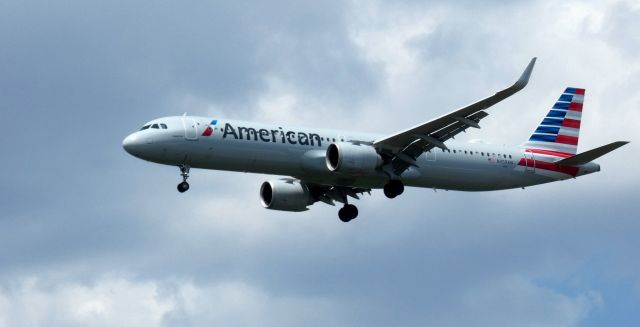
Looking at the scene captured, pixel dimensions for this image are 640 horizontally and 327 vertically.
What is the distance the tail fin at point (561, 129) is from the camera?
7475cm

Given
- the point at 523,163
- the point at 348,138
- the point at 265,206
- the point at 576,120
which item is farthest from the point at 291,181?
the point at 576,120

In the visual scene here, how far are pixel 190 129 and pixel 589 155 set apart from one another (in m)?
21.8

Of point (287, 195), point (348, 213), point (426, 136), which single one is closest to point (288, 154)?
point (426, 136)

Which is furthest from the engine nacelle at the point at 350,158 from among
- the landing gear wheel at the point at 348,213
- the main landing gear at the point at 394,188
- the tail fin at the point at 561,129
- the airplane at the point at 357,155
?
the tail fin at the point at 561,129

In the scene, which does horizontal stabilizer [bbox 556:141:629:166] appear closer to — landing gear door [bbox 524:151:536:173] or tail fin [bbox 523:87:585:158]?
landing gear door [bbox 524:151:536:173]

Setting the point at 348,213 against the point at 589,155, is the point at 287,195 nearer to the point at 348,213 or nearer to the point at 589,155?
the point at 348,213

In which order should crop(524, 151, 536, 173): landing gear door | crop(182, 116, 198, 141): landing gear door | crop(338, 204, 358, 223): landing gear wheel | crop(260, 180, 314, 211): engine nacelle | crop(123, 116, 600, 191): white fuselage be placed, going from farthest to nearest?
crop(338, 204, 358, 223): landing gear wheel → crop(524, 151, 536, 173): landing gear door → crop(260, 180, 314, 211): engine nacelle → crop(123, 116, 600, 191): white fuselage → crop(182, 116, 198, 141): landing gear door

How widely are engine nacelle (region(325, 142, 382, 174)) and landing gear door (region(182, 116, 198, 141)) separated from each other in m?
6.72

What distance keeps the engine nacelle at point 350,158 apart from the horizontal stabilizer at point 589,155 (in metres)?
11.9

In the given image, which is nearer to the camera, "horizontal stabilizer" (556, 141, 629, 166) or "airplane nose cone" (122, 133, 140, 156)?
"airplane nose cone" (122, 133, 140, 156)

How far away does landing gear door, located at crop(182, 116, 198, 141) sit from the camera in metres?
63.1

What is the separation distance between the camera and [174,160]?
6341 cm

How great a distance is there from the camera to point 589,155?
2776 inches

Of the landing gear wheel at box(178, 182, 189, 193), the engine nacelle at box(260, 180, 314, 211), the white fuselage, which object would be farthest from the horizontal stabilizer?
the landing gear wheel at box(178, 182, 189, 193)
